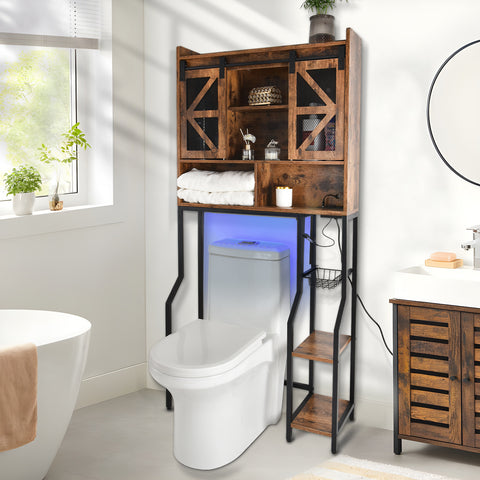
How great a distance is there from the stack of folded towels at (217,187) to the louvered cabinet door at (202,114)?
99 millimetres

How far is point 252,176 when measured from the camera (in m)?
2.97

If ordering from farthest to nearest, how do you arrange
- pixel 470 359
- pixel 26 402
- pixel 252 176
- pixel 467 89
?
1. pixel 252 176
2. pixel 467 89
3. pixel 470 359
4. pixel 26 402

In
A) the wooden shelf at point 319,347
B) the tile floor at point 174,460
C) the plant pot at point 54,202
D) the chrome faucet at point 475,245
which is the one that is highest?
the plant pot at point 54,202

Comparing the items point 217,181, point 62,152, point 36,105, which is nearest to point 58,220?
point 62,152

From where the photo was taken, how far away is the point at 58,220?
121 inches

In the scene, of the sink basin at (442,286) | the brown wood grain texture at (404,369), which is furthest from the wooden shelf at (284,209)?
the brown wood grain texture at (404,369)

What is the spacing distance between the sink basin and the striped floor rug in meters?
0.73

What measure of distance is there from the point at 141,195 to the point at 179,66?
80cm

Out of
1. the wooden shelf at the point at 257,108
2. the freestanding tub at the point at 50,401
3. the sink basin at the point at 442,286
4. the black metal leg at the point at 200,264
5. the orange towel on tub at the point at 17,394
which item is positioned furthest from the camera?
the black metal leg at the point at 200,264

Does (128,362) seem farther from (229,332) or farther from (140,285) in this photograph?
(229,332)

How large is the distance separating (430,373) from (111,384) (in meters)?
1.75

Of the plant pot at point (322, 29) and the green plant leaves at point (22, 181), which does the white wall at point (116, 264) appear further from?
the plant pot at point (322, 29)

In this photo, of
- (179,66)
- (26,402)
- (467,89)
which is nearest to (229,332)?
(26,402)

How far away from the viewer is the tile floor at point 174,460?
102 inches
